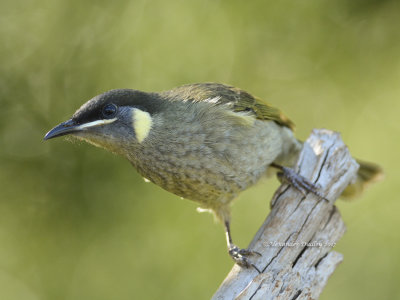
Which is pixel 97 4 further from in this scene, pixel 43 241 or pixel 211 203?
pixel 211 203

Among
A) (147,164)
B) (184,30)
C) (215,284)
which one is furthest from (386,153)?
(147,164)

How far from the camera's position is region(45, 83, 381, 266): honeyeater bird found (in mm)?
3449

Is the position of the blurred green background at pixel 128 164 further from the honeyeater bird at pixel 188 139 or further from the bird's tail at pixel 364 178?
the honeyeater bird at pixel 188 139

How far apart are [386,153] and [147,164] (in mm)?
3132

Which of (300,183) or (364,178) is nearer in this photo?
(300,183)

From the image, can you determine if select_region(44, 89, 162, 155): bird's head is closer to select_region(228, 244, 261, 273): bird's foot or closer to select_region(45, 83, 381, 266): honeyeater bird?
select_region(45, 83, 381, 266): honeyeater bird

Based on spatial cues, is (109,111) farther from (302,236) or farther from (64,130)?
(302,236)

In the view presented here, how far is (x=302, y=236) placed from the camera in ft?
11.3

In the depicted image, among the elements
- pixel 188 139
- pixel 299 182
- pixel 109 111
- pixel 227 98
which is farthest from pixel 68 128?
pixel 299 182

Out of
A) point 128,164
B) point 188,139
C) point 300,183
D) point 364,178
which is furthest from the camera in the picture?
point 128,164

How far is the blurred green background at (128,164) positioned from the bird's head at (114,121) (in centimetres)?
220

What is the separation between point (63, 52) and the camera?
5805 millimetres

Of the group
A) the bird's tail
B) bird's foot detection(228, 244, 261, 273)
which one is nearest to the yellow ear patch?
bird's foot detection(228, 244, 261, 273)

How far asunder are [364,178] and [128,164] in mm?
2601
